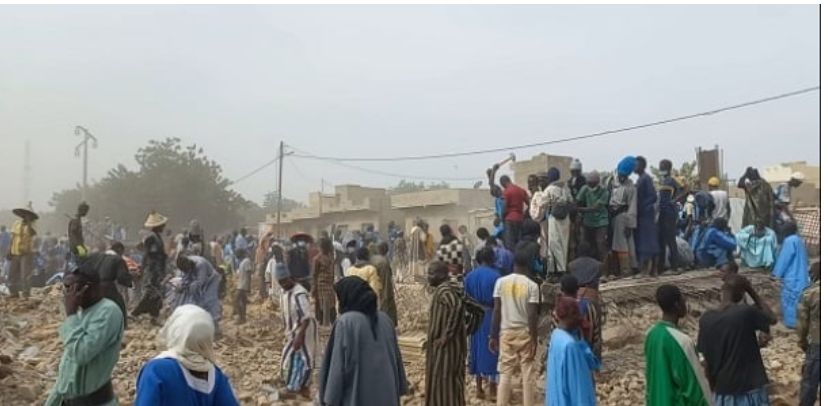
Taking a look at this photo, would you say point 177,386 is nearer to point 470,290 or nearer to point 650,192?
point 470,290

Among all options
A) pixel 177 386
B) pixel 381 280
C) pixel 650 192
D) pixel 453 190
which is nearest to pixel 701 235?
pixel 650 192

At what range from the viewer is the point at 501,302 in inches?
257

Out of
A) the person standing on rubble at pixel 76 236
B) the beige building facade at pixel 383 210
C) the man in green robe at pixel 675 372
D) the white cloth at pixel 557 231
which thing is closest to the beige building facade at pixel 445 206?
the beige building facade at pixel 383 210

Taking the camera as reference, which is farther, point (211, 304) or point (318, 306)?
point (318, 306)

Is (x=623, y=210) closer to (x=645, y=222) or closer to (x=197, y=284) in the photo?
(x=645, y=222)

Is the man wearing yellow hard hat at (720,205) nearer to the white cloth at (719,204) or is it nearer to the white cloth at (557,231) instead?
the white cloth at (719,204)

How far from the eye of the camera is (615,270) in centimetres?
970

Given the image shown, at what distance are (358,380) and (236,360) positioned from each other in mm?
5840

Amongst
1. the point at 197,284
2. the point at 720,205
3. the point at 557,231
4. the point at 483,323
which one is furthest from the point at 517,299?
the point at 720,205

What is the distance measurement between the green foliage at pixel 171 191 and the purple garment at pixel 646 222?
22500 mm

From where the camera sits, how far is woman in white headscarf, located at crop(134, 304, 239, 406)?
115 inches

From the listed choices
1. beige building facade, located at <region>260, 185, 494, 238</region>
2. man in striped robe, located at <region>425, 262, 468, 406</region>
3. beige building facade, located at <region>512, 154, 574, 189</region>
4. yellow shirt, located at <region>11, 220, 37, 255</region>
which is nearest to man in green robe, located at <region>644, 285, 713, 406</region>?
man in striped robe, located at <region>425, 262, 468, 406</region>

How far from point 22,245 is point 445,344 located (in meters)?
9.04

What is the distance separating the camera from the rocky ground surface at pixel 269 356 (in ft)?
25.1
